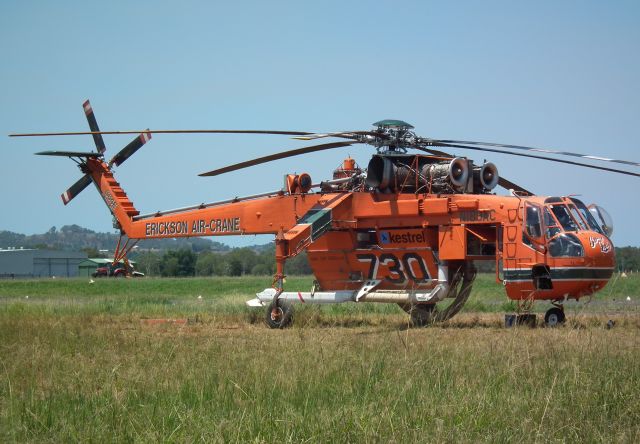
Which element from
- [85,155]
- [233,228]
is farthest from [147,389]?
[85,155]

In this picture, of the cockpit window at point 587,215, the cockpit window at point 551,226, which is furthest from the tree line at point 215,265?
the cockpit window at point 551,226

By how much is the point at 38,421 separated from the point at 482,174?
12217 millimetres

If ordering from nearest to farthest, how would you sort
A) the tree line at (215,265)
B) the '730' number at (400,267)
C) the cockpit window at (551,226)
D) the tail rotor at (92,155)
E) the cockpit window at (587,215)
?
the cockpit window at (551,226)
the cockpit window at (587,215)
the '730' number at (400,267)
the tail rotor at (92,155)
the tree line at (215,265)

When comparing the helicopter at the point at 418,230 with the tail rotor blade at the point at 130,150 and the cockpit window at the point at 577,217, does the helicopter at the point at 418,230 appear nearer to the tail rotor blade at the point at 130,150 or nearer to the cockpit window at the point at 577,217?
the cockpit window at the point at 577,217

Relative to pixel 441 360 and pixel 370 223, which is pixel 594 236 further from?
pixel 441 360

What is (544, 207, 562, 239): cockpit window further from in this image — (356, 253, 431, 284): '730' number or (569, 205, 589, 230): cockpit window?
(356, 253, 431, 284): '730' number

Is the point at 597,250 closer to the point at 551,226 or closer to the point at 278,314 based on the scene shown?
the point at 551,226

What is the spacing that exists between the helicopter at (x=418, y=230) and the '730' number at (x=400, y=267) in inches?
1.0

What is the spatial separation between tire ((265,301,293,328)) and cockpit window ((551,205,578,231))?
575 centimetres

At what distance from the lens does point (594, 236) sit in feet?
50.7

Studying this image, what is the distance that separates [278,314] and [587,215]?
6.56m

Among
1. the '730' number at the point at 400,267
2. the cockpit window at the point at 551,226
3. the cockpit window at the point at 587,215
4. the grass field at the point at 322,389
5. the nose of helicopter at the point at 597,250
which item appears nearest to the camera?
the grass field at the point at 322,389

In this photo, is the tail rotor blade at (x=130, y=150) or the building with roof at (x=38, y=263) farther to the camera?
the building with roof at (x=38, y=263)

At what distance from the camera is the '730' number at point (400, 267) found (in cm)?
1741
